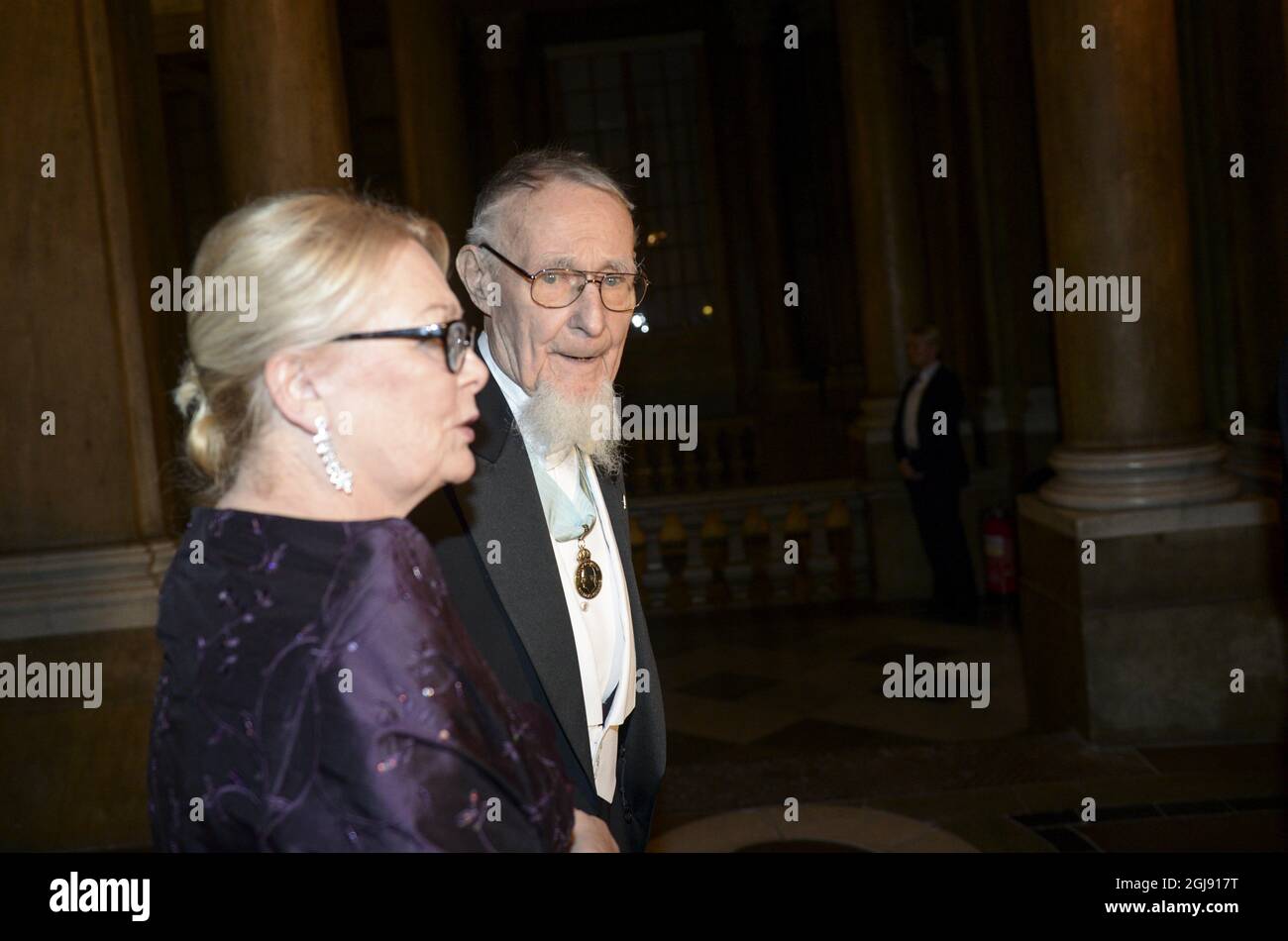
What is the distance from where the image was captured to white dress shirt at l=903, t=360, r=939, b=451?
319 inches

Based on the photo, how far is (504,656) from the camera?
1.81 m

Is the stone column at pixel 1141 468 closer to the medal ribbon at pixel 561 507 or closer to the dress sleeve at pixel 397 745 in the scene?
the medal ribbon at pixel 561 507

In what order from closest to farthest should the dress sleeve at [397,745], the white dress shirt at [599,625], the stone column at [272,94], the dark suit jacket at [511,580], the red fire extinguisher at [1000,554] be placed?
the dress sleeve at [397,745], the dark suit jacket at [511,580], the white dress shirt at [599,625], the stone column at [272,94], the red fire extinguisher at [1000,554]

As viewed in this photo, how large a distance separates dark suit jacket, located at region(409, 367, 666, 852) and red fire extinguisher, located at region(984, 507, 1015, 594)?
22.8 ft

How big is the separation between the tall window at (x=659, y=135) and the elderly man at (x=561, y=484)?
1510cm

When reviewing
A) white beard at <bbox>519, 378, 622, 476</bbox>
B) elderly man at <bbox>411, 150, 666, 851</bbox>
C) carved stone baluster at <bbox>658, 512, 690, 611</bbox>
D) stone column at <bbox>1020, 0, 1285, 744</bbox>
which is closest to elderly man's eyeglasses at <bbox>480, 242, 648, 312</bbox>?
elderly man at <bbox>411, 150, 666, 851</bbox>

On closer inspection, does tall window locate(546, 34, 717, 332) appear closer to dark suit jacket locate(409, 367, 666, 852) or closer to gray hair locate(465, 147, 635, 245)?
gray hair locate(465, 147, 635, 245)

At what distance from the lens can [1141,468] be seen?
16.3ft

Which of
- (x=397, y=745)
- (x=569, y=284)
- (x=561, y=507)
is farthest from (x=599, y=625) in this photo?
(x=397, y=745)

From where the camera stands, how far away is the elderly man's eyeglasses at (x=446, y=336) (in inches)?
47.4

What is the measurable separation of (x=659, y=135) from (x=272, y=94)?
13.2 metres

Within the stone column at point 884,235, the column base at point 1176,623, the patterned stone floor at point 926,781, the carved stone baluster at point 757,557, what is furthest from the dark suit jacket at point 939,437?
the column base at point 1176,623

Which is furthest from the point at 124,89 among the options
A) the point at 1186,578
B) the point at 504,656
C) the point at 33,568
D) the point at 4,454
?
the point at 1186,578

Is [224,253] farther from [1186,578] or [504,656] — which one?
[1186,578]
